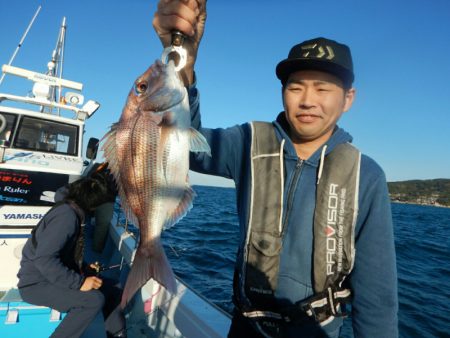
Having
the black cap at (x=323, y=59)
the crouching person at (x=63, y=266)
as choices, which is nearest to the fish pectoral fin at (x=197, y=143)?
the black cap at (x=323, y=59)

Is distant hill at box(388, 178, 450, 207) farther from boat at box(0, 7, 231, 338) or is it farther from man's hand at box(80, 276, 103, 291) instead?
man's hand at box(80, 276, 103, 291)

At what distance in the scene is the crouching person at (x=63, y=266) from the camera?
308 centimetres

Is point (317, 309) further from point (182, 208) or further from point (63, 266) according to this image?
point (63, 266)

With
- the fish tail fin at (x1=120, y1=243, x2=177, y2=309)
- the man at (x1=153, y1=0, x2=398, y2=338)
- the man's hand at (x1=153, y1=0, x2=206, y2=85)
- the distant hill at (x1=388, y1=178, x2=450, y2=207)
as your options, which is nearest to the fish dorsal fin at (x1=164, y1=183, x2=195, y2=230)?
the fish tail fin at (x1=120, y1=243, x2=177, y2=309)

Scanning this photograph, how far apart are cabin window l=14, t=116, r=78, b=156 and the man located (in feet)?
17.2

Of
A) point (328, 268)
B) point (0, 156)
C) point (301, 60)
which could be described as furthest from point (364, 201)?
point (0, 156)

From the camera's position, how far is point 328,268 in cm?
177

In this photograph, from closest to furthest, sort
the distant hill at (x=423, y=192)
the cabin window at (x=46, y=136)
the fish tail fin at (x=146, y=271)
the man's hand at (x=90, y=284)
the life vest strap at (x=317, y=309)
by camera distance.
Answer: the fish tail fin at (x=146, y=271) → the life vest strap at (x=317, y=309) → the man's hand at (x=90, y=284) → the cabin window at (x=46, y=136) → the distant hill at (x=423, y=192)

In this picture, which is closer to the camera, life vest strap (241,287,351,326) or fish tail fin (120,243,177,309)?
fish tail fin (120,243,177,309)

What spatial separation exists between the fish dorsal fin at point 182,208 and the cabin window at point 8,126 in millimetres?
5351

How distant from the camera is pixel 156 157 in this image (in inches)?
65.9

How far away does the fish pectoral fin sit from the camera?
1638 mm

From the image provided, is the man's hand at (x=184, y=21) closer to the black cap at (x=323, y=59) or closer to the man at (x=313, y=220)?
the man at (x=313, y=220)

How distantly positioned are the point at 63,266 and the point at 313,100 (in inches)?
120
